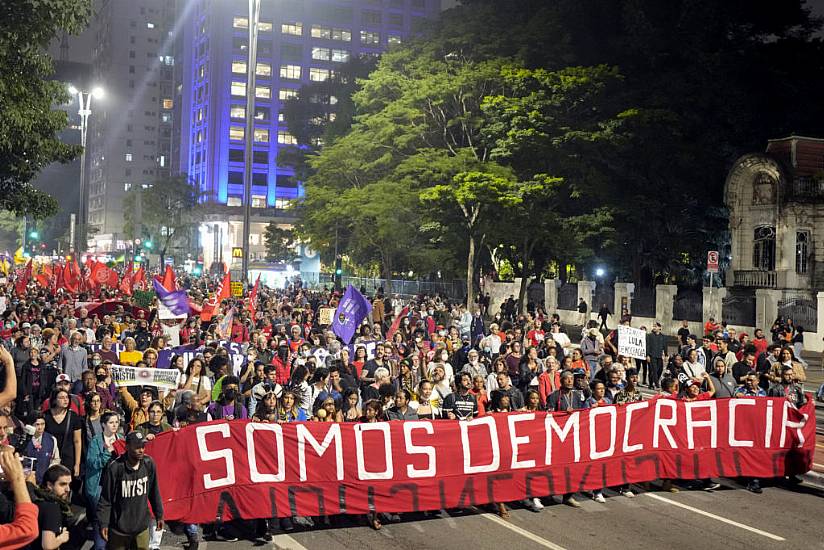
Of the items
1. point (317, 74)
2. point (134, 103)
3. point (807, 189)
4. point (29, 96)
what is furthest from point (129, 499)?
point (134, 103)

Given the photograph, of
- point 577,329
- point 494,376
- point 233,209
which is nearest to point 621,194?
point 577,329

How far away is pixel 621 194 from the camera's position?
4312cm

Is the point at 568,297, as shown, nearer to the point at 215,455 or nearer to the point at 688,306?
the point at 688,306

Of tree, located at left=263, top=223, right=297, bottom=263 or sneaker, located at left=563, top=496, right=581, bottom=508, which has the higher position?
tree, located at left=263, top=223, right=297, bottom=263

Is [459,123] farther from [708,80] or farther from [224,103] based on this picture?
[224,103]

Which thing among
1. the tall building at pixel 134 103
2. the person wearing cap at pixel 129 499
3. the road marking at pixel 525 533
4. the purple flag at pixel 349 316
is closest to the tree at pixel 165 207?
the tall building at pixel 134 103

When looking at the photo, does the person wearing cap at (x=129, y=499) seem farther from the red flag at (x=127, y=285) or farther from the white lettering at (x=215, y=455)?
the red flag at (x=127, y=285)

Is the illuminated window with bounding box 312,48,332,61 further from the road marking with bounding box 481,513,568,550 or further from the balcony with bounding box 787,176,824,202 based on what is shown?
the road marking with bounding box 481,513,568,550

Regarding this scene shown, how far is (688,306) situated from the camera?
3972 centimetres

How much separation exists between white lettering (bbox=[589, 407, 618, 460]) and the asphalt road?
642 mm

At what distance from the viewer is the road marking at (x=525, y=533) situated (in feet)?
31.4

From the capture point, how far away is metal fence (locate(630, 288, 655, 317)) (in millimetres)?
41375

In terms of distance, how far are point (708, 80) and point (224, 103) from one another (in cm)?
9731

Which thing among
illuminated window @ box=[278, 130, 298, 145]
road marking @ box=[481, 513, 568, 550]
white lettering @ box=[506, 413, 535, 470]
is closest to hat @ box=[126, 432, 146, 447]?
road marking @ box=[481, 513, 568, 550]
